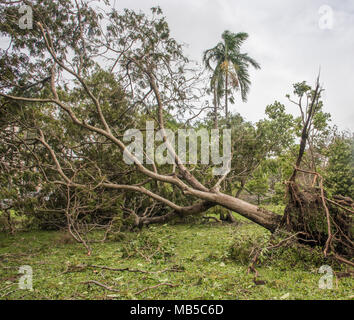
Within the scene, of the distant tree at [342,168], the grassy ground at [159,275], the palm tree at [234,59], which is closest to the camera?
the grassy ground at [159,275]

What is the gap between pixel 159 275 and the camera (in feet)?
11.6

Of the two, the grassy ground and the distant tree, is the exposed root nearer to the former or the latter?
the grassy ground

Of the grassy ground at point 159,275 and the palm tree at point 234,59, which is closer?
the grassy ground at point 159,275

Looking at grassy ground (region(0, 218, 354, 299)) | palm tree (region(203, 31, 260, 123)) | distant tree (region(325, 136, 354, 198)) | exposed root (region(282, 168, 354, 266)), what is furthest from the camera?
palm tree (region(203, 31, 260, 123))

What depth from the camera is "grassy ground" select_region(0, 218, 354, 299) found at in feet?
9.50

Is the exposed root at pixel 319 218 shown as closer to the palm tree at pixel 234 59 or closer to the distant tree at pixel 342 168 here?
the distant tree at pixel 342 168

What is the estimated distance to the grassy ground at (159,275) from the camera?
290 centimetres

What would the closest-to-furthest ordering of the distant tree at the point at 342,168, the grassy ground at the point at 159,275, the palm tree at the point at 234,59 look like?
1. the grassy ground at the point at 159,275
2. the distant tree at the point at 342,168
3. the palm tree at the point at 234,59

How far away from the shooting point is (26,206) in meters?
6.25

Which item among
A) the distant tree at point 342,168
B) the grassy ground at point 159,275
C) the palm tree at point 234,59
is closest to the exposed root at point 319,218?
the grassy ground at point 159,275

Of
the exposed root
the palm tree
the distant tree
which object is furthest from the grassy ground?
the palm tree

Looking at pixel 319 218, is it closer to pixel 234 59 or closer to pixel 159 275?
pixel 159 275

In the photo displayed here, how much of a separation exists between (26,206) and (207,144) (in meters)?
5.63

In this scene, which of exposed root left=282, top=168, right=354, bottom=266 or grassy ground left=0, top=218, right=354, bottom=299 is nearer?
grassy ground left=0, top=218, right=354, bottom=299
